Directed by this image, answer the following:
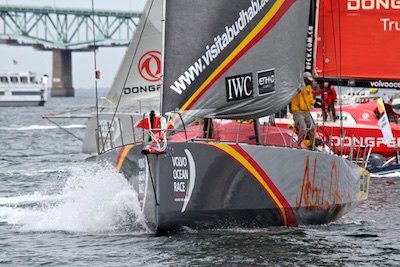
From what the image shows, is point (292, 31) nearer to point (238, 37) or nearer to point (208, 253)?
point (238, 37)

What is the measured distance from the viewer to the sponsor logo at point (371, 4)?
22.5 metres

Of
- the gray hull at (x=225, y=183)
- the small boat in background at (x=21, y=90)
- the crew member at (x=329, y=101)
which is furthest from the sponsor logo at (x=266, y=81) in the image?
the small boat in background at (x=21, y=90)

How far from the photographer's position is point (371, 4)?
74.1ft

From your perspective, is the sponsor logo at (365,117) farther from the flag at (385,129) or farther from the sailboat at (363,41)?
the sailboat at (363,41)

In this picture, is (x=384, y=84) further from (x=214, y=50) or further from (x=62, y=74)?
(x=62, y=74)

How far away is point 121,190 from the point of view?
14078mm

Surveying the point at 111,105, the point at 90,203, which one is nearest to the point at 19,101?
the point at 111,105

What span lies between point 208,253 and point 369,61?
10.7 meters

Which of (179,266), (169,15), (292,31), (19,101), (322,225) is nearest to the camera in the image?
(179,266)

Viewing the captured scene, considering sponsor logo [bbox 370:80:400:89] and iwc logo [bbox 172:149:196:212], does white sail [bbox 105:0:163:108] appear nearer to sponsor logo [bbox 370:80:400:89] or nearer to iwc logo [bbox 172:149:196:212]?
sponsor logo [bbox 370:80:400:89]

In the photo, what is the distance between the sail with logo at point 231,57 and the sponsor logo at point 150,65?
8.29 m

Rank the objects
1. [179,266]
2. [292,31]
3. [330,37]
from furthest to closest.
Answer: [330,37] < [292,31] < [179,266]

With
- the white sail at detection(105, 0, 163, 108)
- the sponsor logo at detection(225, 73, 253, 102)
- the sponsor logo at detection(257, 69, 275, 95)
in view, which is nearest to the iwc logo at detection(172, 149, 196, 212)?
the sponsor logo at detection(225, 73, 253, 102)

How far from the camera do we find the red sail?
72.5ft
